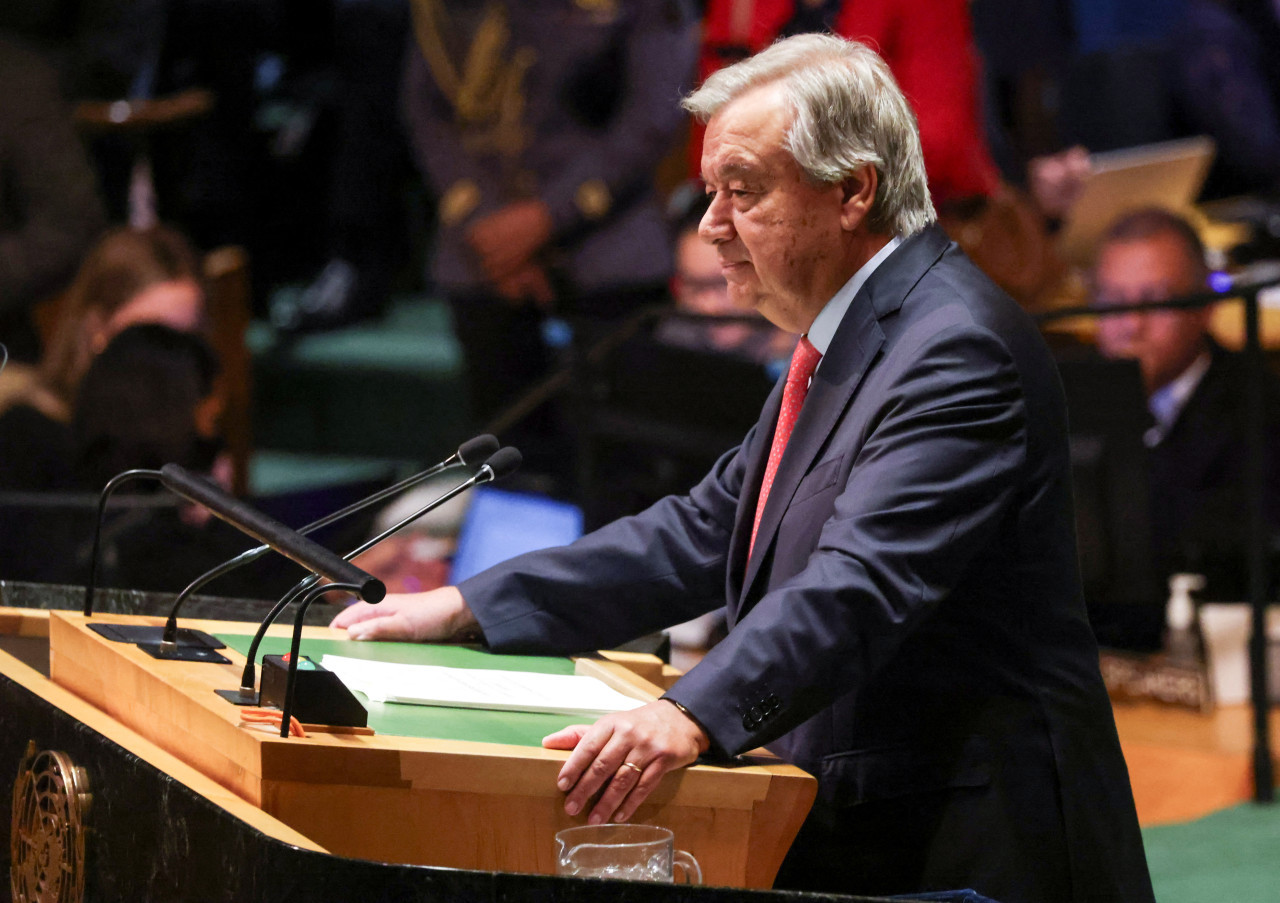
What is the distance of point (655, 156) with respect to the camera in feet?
16.0

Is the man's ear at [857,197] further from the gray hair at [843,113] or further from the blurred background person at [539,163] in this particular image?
the blurred background person at [539,163]

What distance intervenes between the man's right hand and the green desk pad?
2 cm

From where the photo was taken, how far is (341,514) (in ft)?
6.51

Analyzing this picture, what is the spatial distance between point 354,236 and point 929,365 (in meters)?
4.63

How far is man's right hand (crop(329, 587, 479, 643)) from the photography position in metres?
2.15

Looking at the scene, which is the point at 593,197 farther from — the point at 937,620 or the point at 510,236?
the point at 937,620

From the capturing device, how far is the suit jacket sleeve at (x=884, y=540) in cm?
171

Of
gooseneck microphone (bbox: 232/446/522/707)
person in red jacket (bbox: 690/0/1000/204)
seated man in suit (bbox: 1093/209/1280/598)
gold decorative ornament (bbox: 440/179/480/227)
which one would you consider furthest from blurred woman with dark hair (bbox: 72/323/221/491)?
gooseneck microphone (bbox: 232/446/522/707)

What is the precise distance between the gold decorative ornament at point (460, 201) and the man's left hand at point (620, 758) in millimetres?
3601

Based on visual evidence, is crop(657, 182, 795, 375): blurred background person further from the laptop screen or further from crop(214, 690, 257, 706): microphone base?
crop(214, 690, 257, 706): microphone base

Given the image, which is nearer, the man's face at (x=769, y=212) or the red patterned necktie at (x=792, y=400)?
the man's face at (x=769, y=212)

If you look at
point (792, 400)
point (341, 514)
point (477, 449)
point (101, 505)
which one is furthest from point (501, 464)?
point (101, 505)

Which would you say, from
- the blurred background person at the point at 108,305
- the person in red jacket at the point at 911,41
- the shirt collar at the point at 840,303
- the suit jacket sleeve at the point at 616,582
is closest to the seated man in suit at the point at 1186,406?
the person in red jacket at the point at 911,41

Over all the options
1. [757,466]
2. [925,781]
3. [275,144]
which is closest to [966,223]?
[275,144]
